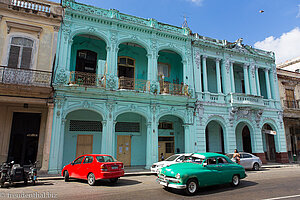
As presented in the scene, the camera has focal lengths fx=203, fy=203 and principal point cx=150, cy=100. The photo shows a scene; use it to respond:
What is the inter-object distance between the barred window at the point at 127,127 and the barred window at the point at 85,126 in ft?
4.94

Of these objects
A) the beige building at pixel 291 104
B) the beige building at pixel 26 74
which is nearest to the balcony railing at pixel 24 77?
the beige building at pixel 26 74

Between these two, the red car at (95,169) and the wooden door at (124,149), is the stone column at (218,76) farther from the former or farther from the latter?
the red car at (95,169)

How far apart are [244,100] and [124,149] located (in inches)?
437

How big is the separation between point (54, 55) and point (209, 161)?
38.3 ft

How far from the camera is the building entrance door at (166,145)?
1719 cm

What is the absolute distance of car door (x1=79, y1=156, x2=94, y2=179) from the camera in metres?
9.02

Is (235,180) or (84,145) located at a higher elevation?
(84,145)

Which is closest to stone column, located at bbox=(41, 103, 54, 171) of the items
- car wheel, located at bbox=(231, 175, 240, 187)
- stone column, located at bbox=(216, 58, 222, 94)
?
car wheel, located at bbox=(231, 175, 240, 187)

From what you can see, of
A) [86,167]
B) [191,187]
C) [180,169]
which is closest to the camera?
[191,187]

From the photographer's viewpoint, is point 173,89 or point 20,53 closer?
point 20,53

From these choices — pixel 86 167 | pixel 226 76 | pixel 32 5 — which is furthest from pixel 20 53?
pixel 226 76

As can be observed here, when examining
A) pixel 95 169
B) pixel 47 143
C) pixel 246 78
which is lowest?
pixel 95 169

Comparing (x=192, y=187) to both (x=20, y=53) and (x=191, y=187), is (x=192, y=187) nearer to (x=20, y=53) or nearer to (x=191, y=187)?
(x=191, y=187)

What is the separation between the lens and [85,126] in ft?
50.0
